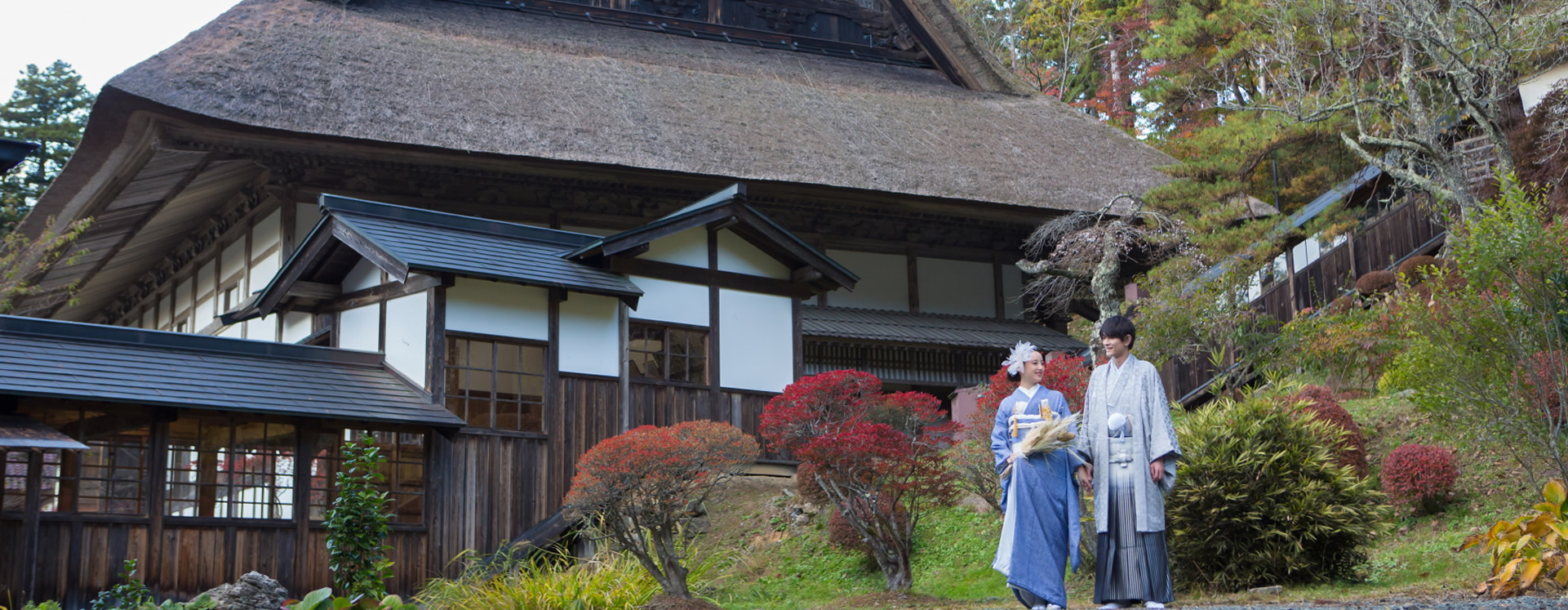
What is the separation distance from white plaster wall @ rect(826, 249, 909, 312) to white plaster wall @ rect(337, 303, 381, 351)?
7205 mm

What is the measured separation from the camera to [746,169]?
16.6 m

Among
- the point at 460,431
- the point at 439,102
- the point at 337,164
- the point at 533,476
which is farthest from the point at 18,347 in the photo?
the point at 439,102

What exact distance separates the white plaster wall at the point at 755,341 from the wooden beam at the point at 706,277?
80mm

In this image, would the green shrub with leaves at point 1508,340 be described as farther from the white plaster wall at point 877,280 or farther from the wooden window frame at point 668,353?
the white plaster wall at point 877,280

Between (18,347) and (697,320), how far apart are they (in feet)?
20.6

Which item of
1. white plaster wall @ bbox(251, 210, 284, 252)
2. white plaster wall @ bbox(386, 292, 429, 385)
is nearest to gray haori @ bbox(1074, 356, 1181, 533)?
white plaster wall @ bbox(386, 292, 429, 385)

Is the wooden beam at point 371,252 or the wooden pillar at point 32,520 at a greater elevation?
the wooden beam at point 371,252

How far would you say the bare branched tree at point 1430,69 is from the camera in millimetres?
13664

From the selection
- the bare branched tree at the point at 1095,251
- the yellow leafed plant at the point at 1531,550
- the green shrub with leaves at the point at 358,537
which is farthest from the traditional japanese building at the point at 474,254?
the yellow leafed plant at the point at 1531,550

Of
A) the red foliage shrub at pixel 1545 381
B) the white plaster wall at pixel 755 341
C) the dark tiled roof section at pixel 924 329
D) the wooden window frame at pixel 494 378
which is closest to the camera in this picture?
the red foliage shrub at pixel 1545 381

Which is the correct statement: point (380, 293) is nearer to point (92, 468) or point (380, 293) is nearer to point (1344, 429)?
point (92, 468)

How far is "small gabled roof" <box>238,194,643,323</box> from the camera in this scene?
38.6ft

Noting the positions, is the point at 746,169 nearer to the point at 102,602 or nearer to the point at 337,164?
the point at 337,164

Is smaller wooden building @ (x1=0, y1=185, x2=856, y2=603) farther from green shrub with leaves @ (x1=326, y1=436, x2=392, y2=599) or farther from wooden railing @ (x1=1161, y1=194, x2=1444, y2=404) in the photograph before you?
wooden railing @ (x1=1161, y1=194, x2=1444, y2=404)
